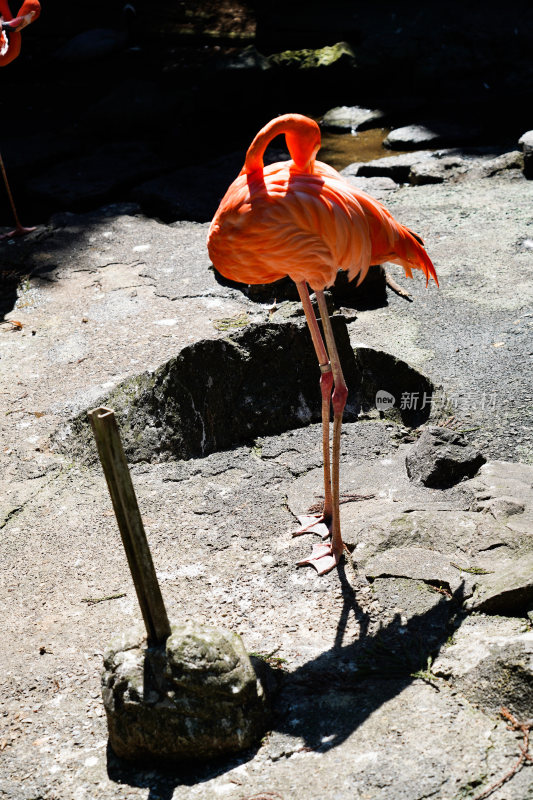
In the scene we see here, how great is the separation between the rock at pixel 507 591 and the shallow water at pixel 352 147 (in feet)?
17.0

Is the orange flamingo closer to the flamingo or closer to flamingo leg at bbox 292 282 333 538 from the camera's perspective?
flamingo leg at bbox 292 282 333 538

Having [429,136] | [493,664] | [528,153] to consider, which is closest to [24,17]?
[429,136]

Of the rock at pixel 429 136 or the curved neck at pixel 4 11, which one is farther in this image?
the rock at pixel 429 136

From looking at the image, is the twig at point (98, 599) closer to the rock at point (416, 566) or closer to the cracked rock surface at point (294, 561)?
the cracked rock surface at point (294, 561)

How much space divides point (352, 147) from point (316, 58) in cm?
183

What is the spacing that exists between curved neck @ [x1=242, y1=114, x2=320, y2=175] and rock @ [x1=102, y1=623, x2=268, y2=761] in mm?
1433

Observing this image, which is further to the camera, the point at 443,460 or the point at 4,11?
the point at 4,11

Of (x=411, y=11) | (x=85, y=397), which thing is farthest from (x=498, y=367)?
(x=411, y=11)

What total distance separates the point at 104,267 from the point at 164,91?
4.03 meters

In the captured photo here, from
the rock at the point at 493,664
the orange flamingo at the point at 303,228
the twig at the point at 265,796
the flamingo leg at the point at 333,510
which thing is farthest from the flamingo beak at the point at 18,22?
the twig at the point at 265,796

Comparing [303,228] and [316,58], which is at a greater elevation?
[303,228]

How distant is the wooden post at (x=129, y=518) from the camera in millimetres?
1892

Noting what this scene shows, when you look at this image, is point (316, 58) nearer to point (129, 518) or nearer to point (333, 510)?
point (333, 510)

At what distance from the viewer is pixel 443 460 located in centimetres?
300
